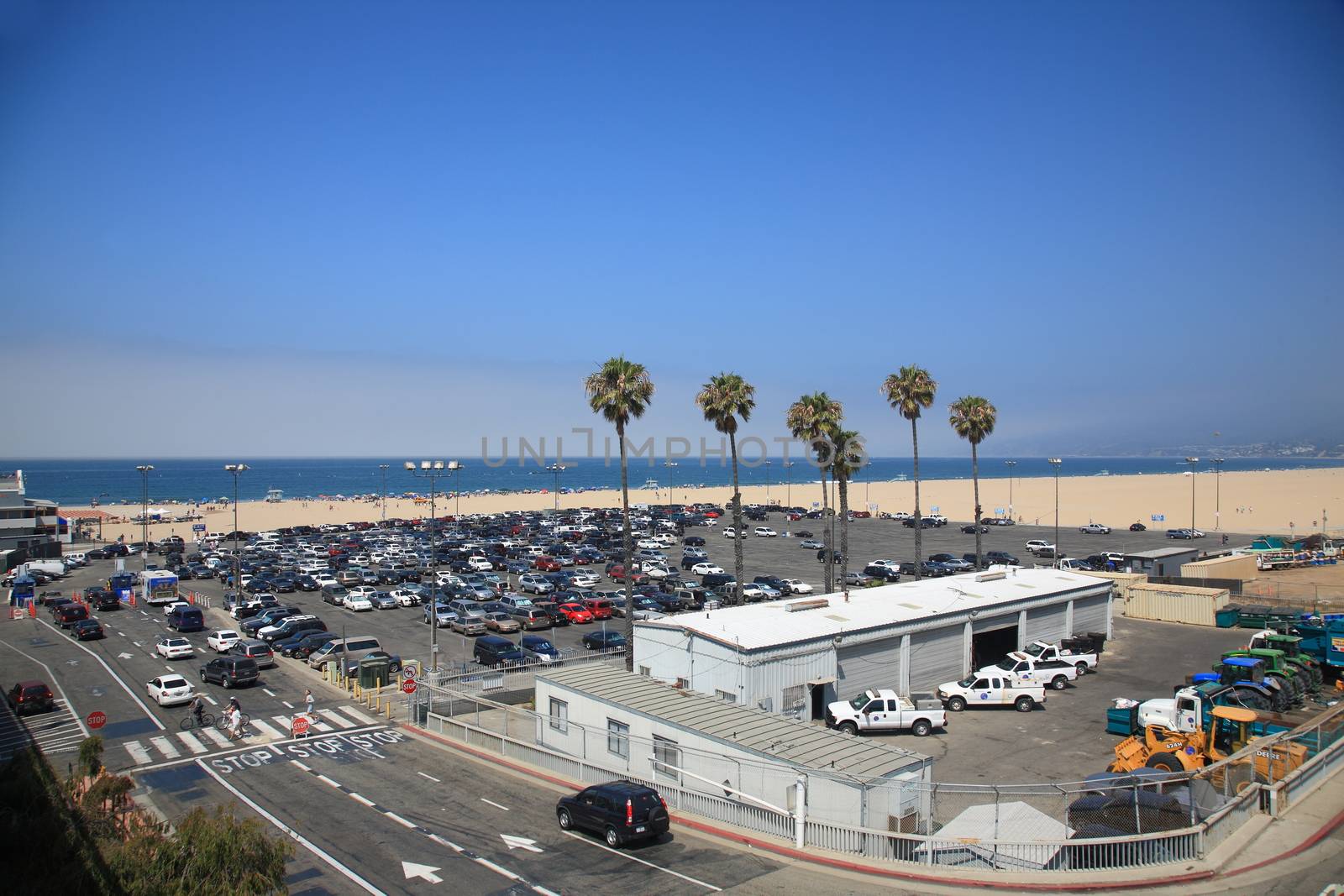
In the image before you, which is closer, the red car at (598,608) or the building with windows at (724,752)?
the building with windows at (724,752)

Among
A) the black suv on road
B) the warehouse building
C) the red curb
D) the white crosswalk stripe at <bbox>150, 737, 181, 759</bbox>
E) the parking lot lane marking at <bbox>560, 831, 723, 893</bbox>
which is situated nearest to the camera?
the red curb

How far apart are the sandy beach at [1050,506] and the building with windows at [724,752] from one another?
103265 millimetres

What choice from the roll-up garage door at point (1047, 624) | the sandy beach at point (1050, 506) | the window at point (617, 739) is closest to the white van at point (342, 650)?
the window at point (617, 739)

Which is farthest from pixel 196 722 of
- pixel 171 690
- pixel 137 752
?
pixel 171 690

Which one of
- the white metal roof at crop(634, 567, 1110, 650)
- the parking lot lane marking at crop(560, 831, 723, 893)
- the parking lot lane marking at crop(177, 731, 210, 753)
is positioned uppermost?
the white metal roof at crop(634, 567, 1110, 650)

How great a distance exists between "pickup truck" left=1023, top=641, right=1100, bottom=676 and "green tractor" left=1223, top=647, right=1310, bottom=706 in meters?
5.92

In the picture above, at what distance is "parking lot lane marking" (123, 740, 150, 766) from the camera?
27328 millimetres

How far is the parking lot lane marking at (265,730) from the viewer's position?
3016 centimetres

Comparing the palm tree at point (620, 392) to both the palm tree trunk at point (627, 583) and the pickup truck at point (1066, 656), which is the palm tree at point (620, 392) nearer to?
the palm tree trunk at point (627, 583)

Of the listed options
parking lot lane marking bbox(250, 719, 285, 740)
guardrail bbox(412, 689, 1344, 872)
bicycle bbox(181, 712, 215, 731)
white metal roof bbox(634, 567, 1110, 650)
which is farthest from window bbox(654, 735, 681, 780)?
bicycle bbox(181, 712, 215, 731)

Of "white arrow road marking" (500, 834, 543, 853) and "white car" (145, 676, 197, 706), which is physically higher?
"white arrow road marking" (500, 834, 543, 853)

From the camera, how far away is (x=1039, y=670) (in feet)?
119

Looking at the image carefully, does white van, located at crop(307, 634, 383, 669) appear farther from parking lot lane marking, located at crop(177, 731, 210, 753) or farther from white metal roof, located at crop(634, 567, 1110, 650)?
white metal roof, located at crop(634, 567, 1110, 650)

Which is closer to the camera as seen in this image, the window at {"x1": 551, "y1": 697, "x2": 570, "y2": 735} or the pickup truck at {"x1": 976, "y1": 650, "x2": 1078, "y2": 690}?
the window at {"x1": 551, "y1": 697, "x2": 570, "y2": 735}
